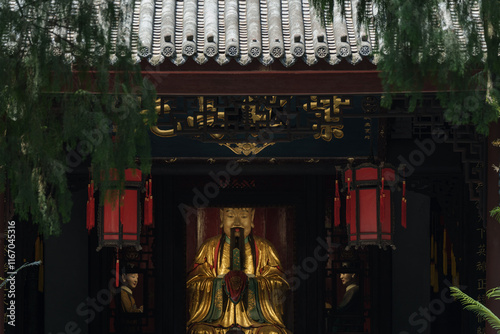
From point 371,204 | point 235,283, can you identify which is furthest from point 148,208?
point 371,204

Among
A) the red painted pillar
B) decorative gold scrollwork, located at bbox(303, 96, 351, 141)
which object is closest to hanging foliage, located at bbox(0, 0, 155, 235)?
decorative gold scrollwork, located at bbox(303, 96, 351, 141)

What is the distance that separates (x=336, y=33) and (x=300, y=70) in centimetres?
41

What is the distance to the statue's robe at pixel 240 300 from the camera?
32.6 feet

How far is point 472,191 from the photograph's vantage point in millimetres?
7945

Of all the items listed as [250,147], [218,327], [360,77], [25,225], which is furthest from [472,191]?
[25,225]

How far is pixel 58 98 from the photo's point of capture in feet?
17.6

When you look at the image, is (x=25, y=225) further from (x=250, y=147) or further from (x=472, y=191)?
(x=472, y=191)

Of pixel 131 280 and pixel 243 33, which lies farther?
pixel 131 280

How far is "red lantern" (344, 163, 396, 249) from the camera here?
857 cm

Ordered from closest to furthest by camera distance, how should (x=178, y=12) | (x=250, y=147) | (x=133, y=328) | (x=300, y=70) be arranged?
(x=300, y=70)
(x=178, y=12)
(x=250, y=147)
(x=133, y=328)

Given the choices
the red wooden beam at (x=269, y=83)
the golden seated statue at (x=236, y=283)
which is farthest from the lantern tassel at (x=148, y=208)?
the red wooden beam at (x=269, y=83)

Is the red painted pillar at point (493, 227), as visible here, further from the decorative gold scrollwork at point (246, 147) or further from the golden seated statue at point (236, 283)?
the golden seated statue at point (236, 283)

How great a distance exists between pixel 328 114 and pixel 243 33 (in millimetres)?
1402

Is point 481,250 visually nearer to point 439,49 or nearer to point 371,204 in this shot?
point 371,204
